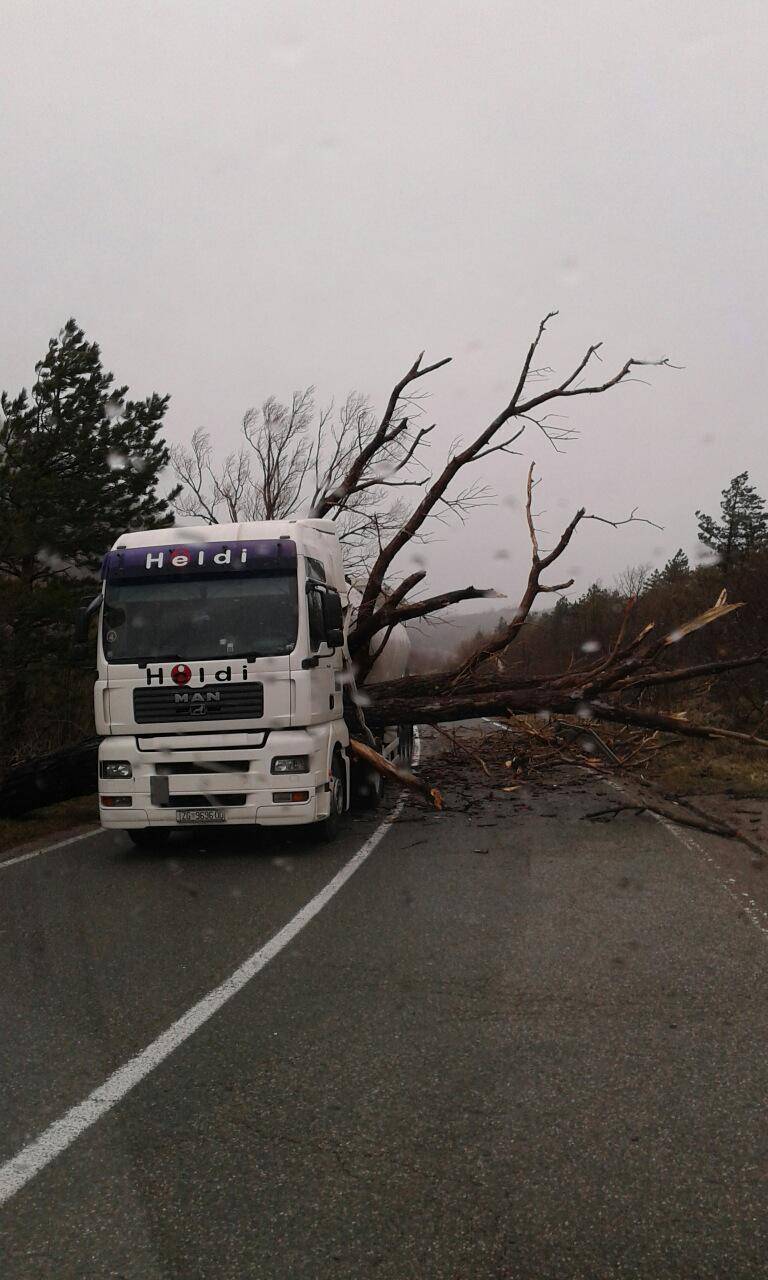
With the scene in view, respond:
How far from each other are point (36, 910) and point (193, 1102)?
390 cm

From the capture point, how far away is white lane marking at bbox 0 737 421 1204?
3477mm

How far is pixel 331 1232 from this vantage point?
305 cm

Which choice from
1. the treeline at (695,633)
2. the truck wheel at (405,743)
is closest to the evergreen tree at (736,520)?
the treeline at (695,633)

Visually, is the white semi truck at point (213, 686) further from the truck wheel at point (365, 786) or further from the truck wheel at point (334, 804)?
the truck wheel at point (365, 786)

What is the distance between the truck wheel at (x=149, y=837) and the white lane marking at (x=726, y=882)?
526 cm

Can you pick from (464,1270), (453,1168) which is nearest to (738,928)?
(453,1168)

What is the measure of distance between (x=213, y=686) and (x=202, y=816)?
120 cm

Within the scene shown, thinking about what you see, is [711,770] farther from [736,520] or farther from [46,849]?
[736,520]

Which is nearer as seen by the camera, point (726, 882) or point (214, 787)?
point (726, 882)

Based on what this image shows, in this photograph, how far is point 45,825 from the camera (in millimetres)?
12758

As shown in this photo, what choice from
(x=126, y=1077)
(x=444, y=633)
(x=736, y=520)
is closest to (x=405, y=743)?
(x=444, y=633)

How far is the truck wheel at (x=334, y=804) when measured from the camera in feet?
33.1

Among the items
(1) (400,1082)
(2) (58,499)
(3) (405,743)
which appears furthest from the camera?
(2) (58,499)

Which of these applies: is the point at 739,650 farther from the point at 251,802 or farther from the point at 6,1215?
the point at 6,1215
